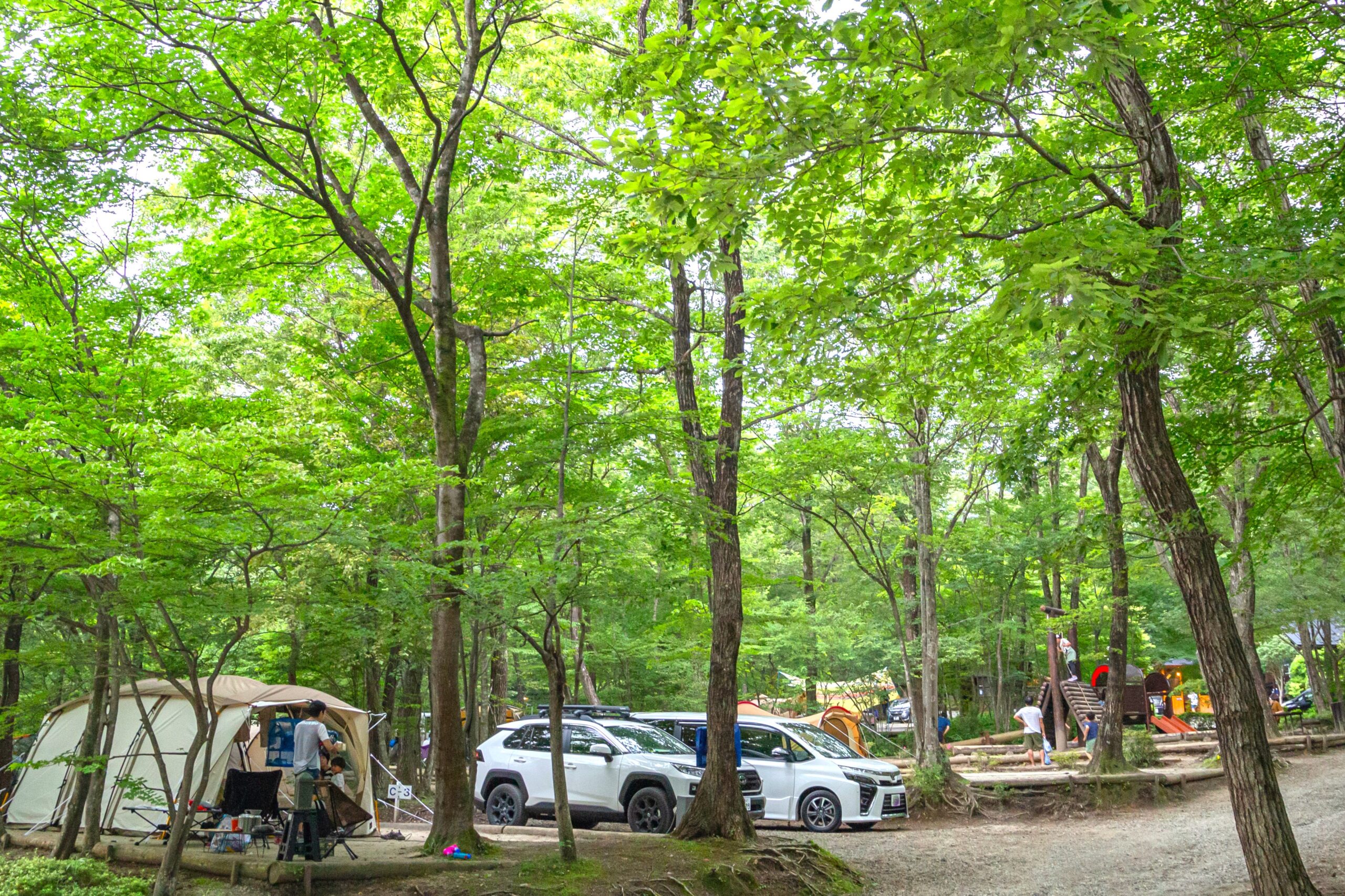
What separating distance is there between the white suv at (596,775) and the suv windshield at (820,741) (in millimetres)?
1072

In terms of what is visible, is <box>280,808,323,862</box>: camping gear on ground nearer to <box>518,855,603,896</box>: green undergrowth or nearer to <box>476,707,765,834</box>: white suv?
<box>518,855,603,896</box>: green undergrowth

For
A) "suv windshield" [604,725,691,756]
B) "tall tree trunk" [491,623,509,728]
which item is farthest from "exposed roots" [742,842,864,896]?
"tall tree trunk" [491,623,509,728]

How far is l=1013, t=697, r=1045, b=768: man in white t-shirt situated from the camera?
64.4 ft

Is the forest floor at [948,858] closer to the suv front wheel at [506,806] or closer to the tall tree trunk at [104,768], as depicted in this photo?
the suv front wheel at [506,806]

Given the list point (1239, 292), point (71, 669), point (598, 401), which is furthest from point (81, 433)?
point (1239, 292)

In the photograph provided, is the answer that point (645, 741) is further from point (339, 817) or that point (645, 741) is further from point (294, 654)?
point (294, 654)

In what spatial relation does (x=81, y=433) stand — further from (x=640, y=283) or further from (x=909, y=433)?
(x=909, y=433)

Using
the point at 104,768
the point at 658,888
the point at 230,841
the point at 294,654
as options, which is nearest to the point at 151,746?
the point at 230,841

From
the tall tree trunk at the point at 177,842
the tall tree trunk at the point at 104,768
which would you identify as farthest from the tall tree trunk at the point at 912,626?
the tall tree trunk at the point at 104,768

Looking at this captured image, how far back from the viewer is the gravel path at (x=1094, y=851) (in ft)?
29.7

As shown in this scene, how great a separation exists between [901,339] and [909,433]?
9.36m

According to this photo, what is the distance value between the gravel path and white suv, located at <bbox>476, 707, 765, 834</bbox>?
1.55m

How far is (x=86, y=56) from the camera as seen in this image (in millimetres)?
8297

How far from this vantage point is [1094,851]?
1114cm
